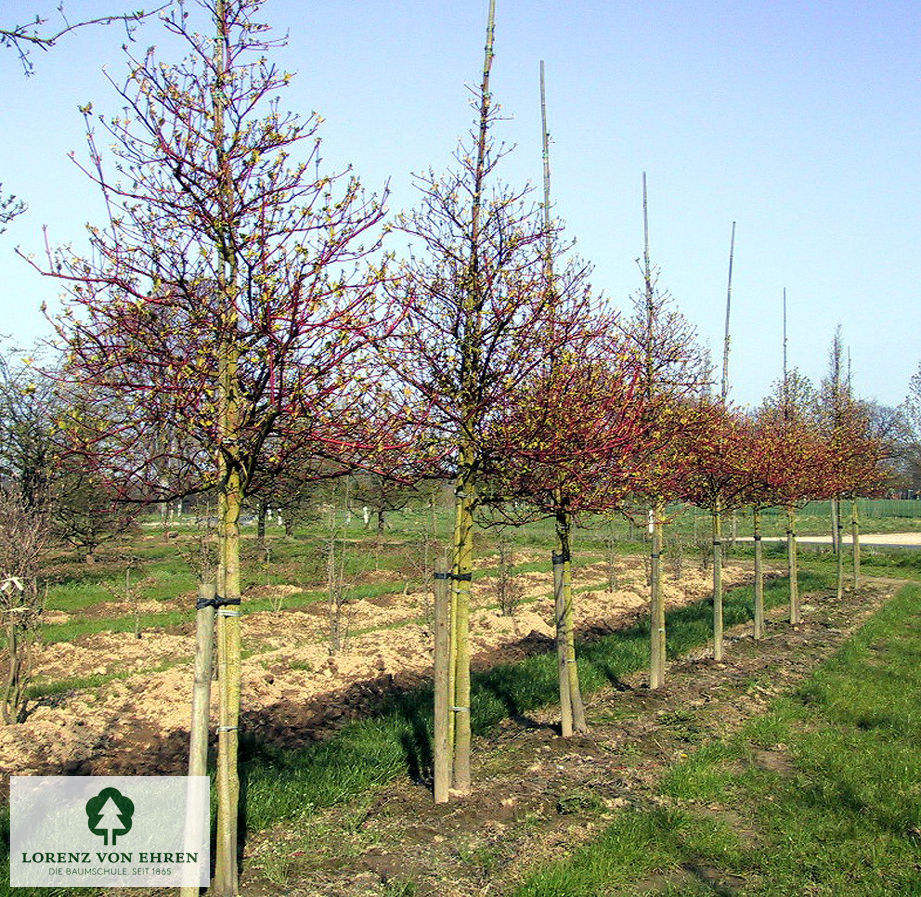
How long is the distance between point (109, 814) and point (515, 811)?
122 inches

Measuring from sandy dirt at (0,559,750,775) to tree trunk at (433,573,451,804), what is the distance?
214cm

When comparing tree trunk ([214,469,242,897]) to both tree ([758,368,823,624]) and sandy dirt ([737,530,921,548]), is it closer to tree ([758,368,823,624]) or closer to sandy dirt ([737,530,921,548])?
tree ([758,368,823,624])

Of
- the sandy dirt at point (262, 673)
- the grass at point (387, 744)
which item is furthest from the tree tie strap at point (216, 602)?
the sandy dirt at point (262, 673)

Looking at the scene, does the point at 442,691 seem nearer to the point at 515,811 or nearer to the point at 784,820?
the point at 515,811

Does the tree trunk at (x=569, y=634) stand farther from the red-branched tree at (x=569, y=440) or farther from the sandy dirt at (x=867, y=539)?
the sandy dirt at (x=867, y=539)

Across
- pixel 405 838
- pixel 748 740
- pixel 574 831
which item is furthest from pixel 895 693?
pixel 405 838

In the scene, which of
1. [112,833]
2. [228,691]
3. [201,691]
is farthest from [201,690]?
[112,833]

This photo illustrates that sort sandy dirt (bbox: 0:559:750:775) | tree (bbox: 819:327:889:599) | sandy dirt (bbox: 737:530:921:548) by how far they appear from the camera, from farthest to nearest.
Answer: sandy dirt (bbox: 737:530:921:548) < tree (bbox: 819:327:889:599) < sandy dirt (bbox: 0:559:750:775)

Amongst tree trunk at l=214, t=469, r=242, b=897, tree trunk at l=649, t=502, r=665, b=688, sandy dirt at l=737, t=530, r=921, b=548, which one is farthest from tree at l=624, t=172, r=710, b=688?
sandy dirt at l=737, t=530, r=921, b=548

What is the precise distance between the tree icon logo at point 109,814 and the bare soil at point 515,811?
964mm

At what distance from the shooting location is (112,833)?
556 cm

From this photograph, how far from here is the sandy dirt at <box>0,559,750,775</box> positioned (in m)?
7.87

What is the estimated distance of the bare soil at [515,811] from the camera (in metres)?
5.13

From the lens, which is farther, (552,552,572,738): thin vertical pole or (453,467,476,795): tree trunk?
(552,552,572,738): thin vertical pole
